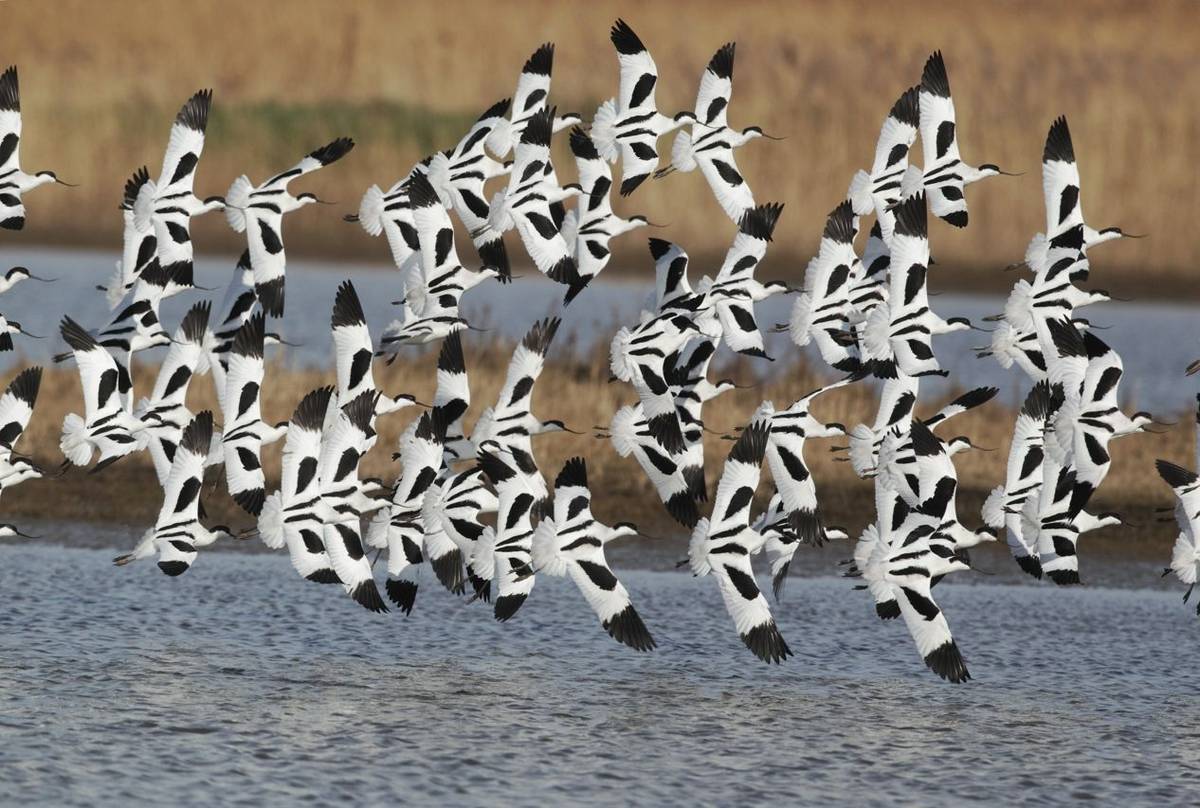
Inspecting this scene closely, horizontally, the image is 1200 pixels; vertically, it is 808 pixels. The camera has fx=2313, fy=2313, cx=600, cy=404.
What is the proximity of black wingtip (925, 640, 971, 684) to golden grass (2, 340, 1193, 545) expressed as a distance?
5.19m

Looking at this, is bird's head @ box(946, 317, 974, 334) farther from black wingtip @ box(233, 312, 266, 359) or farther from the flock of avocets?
black wingtip @ box(233, 312, 266, 359)

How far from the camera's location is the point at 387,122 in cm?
3728

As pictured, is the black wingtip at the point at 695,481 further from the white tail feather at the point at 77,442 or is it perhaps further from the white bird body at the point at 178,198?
the white tail feather at the point at 77,442

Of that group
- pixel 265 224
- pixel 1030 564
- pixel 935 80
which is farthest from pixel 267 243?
pixel 1030 564

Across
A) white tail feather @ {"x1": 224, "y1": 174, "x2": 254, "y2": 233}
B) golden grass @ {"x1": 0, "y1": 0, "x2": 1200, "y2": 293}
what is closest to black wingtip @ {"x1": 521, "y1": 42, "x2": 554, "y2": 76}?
white tail feather @ {"x1": 224, "y1": 174, "x2": 254, "y2": 233}

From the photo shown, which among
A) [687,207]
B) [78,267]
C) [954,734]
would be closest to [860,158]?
[687,207]

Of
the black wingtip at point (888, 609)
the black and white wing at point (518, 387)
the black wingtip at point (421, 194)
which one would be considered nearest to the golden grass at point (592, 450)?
the black wingtip at point (421, 194)

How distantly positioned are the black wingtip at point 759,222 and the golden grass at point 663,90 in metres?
17.6

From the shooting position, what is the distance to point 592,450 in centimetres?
1992

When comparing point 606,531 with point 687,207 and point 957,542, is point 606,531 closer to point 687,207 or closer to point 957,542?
point 957,542

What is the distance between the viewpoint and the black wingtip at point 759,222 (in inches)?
615

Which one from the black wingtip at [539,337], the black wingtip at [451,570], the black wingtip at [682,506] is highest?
the black wingtip at [539,337]

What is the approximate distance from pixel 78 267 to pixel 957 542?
21384 mm

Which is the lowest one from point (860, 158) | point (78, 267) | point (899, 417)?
point (899, 417)
